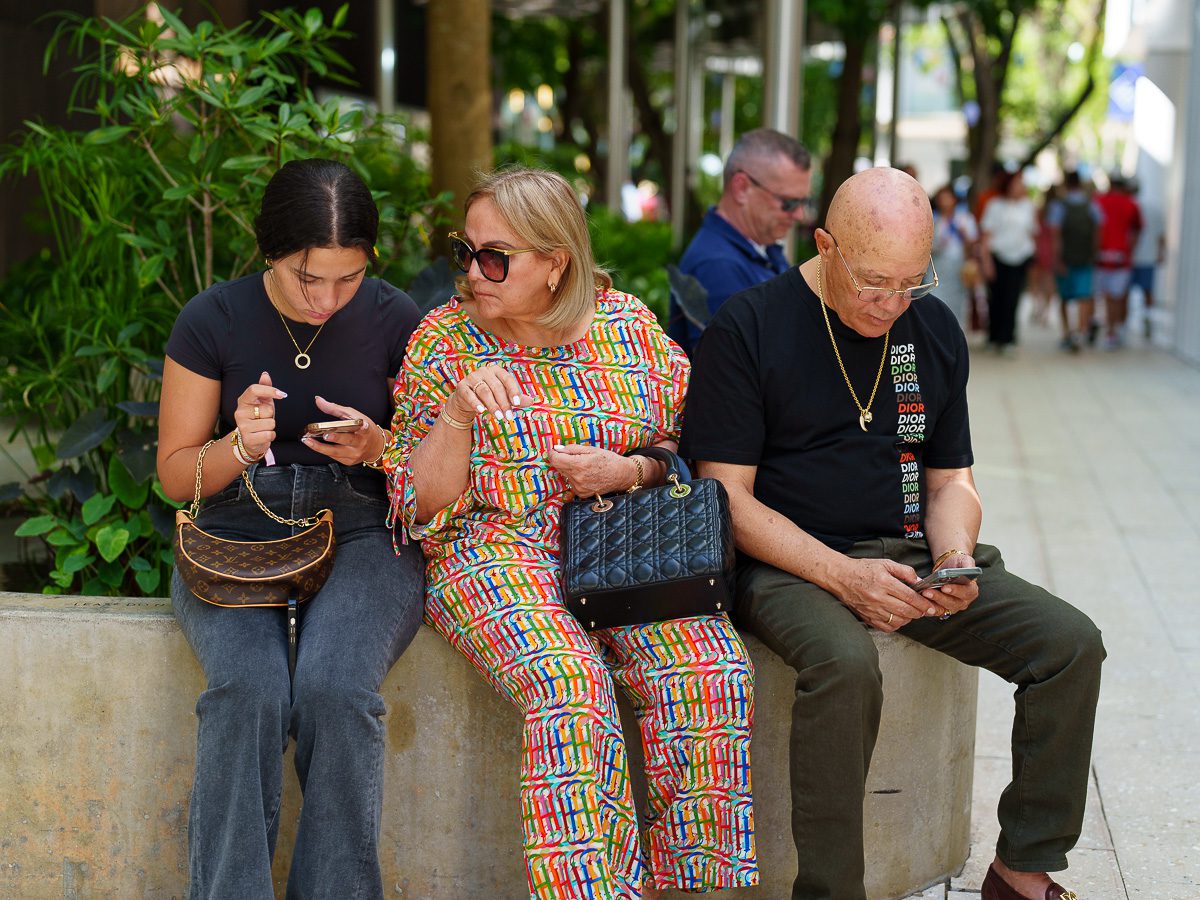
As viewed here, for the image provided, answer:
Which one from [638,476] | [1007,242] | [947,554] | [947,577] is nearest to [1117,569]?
[947,554]

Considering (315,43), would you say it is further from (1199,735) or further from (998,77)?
(998,77)

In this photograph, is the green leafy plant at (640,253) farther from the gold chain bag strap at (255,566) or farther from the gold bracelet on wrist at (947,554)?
the gold chain bag strap at (255,566)

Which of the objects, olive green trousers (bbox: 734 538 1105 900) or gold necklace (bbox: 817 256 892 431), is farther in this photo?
gold necklace (bbox: 817 256 892 431)

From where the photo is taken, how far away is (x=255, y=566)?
294 centimetres

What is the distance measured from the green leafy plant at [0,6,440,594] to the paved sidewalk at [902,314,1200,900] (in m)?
2.31

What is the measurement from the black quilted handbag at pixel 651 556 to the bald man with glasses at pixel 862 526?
178mm

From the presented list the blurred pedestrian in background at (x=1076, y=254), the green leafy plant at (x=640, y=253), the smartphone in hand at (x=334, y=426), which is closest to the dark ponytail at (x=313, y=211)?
the smartphone in hand at (x=334, y=426)

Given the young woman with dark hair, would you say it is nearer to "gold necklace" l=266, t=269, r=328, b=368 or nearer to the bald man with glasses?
"gold necklace" l=266, t=269, r=328, b=368

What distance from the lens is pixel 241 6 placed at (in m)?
6.08

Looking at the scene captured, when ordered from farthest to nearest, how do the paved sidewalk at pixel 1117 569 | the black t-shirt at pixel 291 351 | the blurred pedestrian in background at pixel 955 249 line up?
the blurred pedestrian in background at pixel 955 249
the paved sidewalk at pixel 1117 569
the black t-shirt at pixel 291 351

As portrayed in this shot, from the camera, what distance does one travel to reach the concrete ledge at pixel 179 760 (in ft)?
10.2

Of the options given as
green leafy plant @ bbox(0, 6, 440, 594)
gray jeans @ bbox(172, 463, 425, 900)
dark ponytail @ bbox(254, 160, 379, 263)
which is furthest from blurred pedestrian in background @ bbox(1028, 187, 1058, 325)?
gray jeans @ bbox(172, 463, 425, 900)

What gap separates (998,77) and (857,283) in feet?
61.0

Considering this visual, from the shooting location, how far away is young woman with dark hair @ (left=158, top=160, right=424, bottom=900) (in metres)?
2.78
